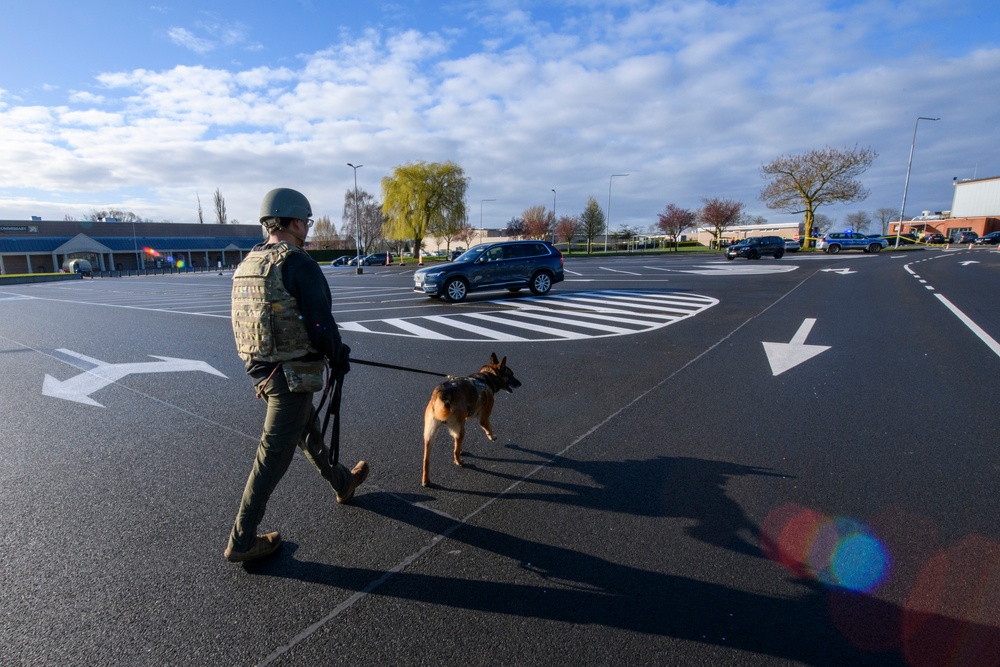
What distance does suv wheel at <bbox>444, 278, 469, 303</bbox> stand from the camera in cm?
1487

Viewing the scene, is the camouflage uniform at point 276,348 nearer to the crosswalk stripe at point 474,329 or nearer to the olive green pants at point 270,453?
the olive green pants at point 270,453

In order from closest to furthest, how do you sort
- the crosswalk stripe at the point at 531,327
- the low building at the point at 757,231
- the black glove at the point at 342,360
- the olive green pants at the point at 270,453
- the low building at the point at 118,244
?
the olive green pants at the point at 270,453 → the black glove at the point at 342,360 → the crosswalk stripe at the point at 531,327 → the low building at the point at 118,244 → the low building at the point at 757,231

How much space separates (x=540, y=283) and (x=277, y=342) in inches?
531

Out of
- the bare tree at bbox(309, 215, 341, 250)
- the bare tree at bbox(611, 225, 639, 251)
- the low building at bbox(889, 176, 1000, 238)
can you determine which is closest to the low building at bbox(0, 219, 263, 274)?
the bare tree at bbox(309, 215, 341, 250)

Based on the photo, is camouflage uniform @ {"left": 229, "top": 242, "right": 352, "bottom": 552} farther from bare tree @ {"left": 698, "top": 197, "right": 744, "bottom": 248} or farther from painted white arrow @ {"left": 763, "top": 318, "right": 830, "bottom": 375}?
bare tree @ {"left": 698, "top": 197, "right": 744, "bottom": 248}

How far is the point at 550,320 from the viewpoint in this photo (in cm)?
1106

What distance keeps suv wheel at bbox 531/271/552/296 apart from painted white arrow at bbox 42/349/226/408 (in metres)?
10.2

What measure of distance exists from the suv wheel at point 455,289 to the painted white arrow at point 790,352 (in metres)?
8.98

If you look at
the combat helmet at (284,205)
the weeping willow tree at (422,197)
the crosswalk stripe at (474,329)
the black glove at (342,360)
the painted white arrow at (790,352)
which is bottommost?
the crosswalk stripe at (474,329)

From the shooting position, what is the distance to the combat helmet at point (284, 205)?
279 cm

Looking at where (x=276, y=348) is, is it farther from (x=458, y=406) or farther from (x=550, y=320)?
(x=550, y=320)

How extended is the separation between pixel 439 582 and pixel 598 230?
70546 millimetres

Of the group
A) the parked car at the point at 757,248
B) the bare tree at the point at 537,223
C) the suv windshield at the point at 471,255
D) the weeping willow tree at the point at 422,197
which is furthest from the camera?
the bare tree at the point at 537,223

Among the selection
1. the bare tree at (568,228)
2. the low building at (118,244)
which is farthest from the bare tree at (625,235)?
Answer: the low building at (118,244)
